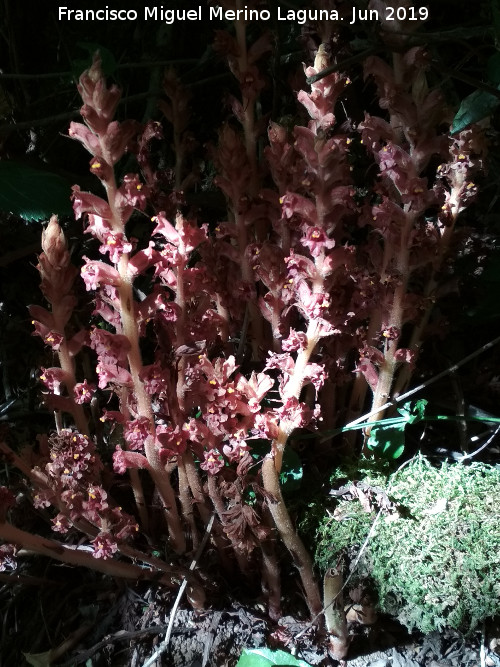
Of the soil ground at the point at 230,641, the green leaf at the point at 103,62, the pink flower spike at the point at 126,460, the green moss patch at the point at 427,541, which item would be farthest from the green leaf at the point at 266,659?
the green leaf at the point at 103,62

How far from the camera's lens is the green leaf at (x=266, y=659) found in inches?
40.6

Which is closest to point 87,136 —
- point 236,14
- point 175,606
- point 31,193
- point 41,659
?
point 31,193

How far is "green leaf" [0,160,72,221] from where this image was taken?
1.20 m

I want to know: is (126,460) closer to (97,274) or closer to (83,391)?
(83,391)

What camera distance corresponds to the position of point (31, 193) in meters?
1.22

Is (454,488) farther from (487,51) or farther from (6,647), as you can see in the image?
(487,51)

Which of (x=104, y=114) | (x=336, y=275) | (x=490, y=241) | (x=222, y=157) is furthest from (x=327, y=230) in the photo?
(x=490, y=241)

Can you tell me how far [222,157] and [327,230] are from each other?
0.28 meters

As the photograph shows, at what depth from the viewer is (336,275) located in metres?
1.10

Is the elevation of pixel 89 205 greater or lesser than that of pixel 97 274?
greater

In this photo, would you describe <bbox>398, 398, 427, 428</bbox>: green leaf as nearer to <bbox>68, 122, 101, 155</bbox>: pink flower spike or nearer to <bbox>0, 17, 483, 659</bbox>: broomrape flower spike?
<bbox>0, 17, 483, 659</bbox>: broomrape flower spike

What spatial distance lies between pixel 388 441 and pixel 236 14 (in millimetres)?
961

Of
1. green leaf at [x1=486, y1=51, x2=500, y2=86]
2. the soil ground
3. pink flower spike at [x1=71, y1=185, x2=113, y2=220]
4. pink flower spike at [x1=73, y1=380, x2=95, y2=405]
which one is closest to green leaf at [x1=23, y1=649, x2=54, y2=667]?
the soil ground

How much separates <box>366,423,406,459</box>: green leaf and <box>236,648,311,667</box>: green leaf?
19.4 inches
